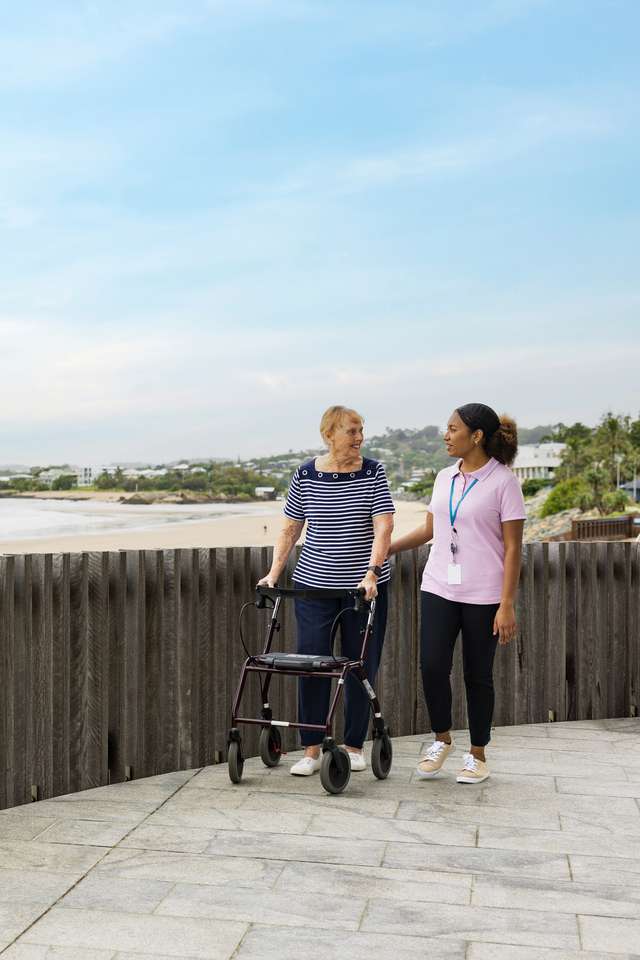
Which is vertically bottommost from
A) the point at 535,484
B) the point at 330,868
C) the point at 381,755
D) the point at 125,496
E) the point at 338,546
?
the point at 535,484

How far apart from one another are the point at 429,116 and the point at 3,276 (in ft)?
192

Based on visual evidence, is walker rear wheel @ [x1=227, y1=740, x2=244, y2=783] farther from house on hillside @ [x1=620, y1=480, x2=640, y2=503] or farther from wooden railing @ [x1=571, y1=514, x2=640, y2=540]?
house on hillside @ [x1=620, y1=480, x2=640, y2=503]

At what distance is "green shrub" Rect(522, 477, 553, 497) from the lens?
158m

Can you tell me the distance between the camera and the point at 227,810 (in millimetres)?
4742

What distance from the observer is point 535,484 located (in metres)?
162

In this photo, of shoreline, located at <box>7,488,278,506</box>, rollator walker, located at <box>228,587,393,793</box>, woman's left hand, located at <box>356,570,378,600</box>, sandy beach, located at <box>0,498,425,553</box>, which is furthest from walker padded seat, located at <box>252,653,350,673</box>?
shoreline, located at <box>7,488,278,506</box>

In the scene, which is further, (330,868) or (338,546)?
(338,546)

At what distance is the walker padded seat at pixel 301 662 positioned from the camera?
15.7 feet

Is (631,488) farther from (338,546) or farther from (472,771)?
(338,546)

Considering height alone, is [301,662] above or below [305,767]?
above

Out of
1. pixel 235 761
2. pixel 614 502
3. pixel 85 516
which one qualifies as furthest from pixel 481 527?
pixel 614 502

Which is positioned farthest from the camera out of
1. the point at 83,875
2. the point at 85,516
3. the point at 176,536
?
the point at 85,516

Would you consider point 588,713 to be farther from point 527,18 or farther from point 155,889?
point 527,18

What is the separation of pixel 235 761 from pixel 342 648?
0.71 metres
